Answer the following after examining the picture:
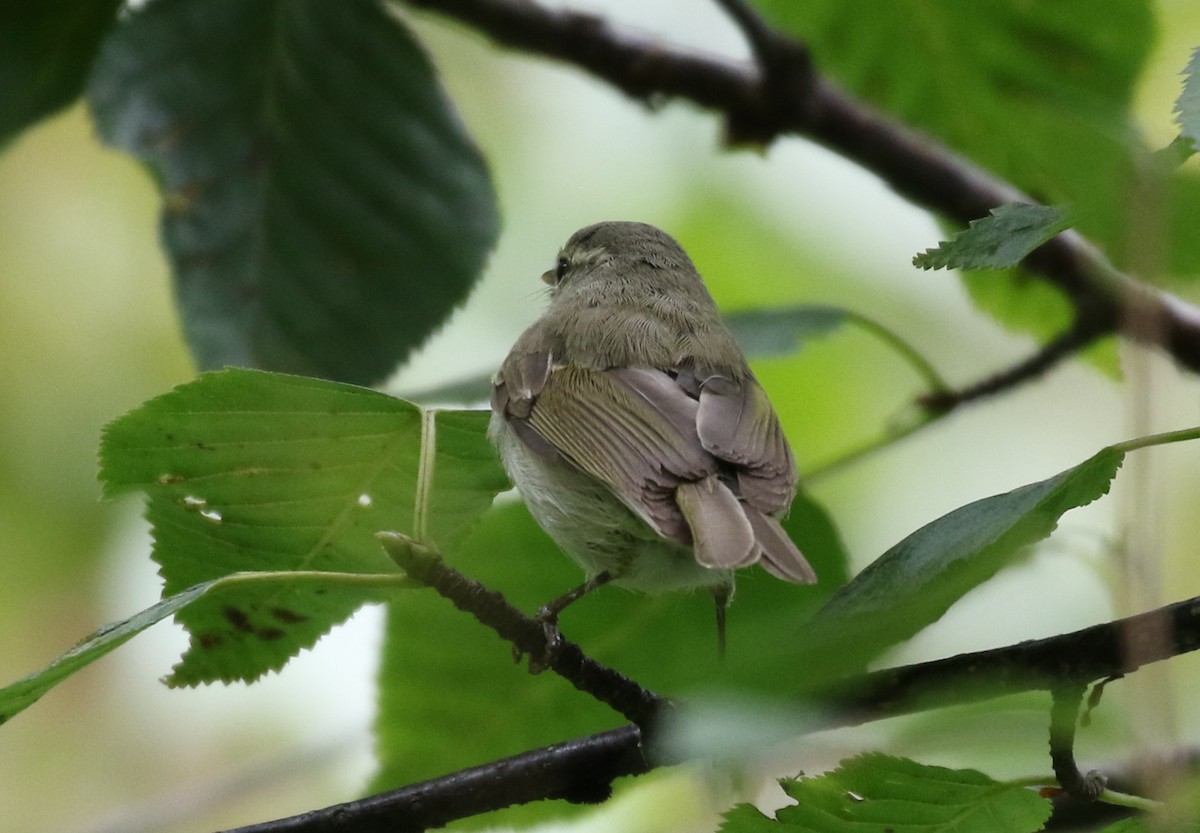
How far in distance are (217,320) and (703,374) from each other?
84 centimetres

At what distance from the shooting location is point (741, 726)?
879 mm

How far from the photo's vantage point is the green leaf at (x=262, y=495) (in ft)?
5.20

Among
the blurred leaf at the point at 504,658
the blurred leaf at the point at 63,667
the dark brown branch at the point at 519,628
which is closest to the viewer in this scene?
the blurred leaf at the point at 63,667

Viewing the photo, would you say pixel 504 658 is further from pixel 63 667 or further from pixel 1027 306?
pixel 1027 306

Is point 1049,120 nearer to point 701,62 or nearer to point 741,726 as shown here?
point 701,62

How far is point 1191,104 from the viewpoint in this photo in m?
1.04

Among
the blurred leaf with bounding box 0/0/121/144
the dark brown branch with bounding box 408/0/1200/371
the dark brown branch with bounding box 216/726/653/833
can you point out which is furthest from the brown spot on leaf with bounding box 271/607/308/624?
the dark brown branch with bounding box 408/0/1200/371

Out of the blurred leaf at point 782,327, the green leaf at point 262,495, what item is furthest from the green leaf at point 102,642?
the blurred leaf at point 782,327

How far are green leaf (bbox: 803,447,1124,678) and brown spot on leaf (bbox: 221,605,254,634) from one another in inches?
28.3

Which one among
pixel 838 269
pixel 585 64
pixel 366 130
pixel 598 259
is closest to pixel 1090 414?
pixel 838 269

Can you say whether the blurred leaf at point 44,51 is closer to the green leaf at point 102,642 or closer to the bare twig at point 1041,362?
the green leaf at point 102,642

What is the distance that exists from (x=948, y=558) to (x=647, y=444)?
81 cm

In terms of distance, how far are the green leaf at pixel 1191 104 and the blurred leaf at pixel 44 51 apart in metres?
2.00

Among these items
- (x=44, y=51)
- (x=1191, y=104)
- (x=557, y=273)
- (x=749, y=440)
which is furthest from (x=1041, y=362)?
(x=44, y=51)
